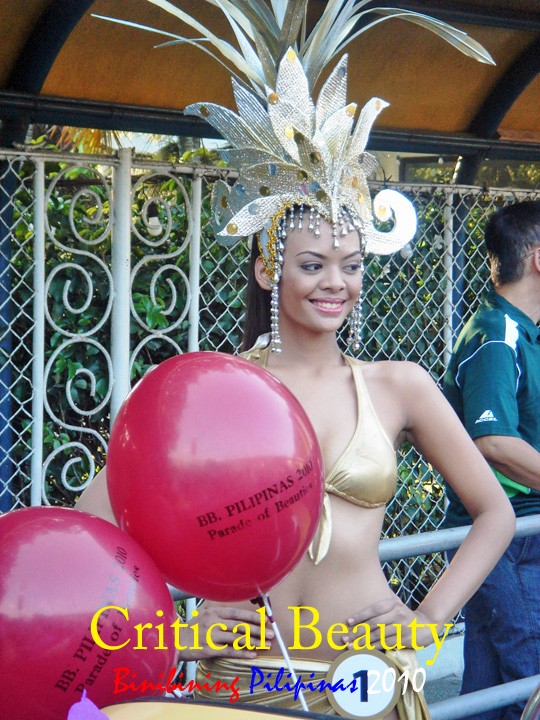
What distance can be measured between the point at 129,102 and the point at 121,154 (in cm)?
29

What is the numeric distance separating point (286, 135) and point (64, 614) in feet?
4.28

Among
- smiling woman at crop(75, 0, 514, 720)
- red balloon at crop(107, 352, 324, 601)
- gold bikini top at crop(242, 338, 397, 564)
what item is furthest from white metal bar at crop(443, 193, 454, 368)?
red balloon at crop(107, 352, 324, 601)

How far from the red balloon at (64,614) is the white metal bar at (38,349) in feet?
7.54

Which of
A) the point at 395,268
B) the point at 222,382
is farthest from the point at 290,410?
the point at 395,268

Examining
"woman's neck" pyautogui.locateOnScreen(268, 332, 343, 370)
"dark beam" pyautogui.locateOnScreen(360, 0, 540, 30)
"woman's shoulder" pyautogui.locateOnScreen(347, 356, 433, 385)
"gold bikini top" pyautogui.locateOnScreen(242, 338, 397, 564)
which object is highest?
"dark beam" pyautogui.locateOnScreen(360, 0, 540, 30)

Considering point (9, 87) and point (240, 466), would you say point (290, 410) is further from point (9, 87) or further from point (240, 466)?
point (9, 87)

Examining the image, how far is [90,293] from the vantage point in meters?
3.62

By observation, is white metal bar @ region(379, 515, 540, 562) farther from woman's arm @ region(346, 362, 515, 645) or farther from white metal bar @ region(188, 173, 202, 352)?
white metal bar @ region(188, 173, 202, 352)

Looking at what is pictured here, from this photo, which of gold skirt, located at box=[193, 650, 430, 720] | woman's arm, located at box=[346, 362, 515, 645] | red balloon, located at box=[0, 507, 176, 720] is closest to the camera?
red balloon, located at box=[0, 507, 176, 720]

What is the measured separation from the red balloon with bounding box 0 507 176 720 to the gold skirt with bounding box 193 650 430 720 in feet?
2.21

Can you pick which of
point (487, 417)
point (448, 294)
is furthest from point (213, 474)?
point (448, 294)

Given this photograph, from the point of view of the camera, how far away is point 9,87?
11.4 ft

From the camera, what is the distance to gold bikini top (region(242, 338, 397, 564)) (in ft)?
6.75

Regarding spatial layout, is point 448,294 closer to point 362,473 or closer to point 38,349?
point 38,349
